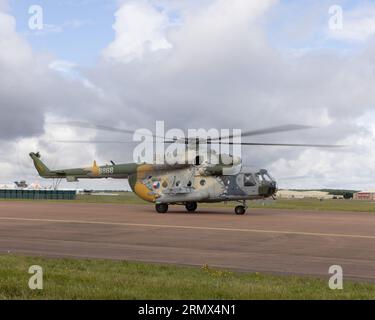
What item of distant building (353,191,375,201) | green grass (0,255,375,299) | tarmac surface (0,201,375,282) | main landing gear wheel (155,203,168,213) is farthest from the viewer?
distant building (353,191,375,201)

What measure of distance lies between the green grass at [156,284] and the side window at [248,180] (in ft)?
62.9

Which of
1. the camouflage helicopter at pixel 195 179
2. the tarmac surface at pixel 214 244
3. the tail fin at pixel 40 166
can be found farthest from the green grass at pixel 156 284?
the tail fin at pixel 40 166

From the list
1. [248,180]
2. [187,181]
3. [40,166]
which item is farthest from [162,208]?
[40,166]

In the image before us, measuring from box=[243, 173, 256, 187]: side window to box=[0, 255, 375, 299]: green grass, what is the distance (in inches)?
755

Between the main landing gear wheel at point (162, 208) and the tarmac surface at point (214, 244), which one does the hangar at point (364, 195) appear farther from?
the tarmac surface at point (214, 244)

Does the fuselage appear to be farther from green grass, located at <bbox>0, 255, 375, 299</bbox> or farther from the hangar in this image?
the hangar

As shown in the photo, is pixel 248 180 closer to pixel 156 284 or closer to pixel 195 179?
pixel 195 179

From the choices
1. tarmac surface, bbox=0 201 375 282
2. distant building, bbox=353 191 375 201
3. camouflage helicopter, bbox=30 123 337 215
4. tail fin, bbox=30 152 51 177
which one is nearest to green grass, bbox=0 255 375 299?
tarmac surface, bbox=0 201 375 282

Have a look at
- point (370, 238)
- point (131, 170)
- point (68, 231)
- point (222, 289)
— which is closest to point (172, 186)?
point (131, 170)

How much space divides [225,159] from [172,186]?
13.1 ft

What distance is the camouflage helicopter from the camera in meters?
29.7

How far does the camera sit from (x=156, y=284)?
8211 mm

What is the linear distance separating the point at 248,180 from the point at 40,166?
18589 millimetres
